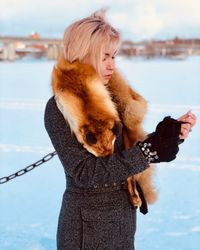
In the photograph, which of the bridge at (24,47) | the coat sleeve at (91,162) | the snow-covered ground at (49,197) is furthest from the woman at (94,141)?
the bridge at (24,47)

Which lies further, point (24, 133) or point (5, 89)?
point (5, 89)

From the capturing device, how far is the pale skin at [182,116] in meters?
1.51

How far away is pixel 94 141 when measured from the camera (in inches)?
56.7

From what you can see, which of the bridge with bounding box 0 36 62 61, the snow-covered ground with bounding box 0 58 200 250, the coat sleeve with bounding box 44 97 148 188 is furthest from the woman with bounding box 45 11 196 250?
the bridge with bounding box 0 36 62 61

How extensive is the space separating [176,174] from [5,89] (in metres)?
8.04

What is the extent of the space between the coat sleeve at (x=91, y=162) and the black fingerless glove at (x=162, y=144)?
3cm

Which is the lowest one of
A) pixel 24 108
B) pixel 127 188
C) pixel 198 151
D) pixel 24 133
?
pixel 24 108

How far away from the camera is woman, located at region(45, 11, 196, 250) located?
1.45m

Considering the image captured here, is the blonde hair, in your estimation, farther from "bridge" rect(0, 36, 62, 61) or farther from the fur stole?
"bridge" rect(0, 36, 62, 61)

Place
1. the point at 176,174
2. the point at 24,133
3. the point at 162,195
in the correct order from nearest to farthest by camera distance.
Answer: the point at 162,195, the point at 176,174, the point at 24,133

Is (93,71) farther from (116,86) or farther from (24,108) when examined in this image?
(24,108)

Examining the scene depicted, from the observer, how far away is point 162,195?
414 cm

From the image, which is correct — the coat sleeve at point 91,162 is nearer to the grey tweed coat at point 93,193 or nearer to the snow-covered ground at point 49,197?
the grey tweed coat at point 93,193

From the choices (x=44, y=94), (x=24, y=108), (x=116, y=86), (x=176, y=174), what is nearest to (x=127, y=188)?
(x=116, y=86)
